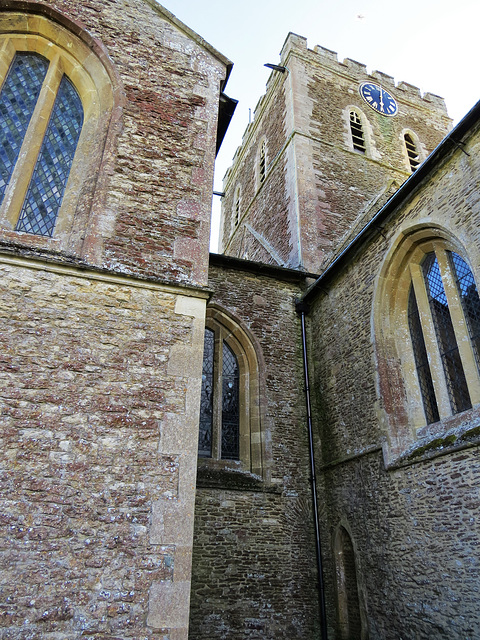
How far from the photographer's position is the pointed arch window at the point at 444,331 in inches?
232

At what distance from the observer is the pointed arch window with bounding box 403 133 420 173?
49.4 ft

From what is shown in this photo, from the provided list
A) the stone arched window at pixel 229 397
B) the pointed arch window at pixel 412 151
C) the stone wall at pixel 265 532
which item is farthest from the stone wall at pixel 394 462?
the pointed arch window at pixel 412 151

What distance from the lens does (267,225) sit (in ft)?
44.8

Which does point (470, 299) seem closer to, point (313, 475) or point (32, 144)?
point (313, 475)

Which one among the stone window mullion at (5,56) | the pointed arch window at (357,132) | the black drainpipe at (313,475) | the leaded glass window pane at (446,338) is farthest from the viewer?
the pointed arch window at (357,132)

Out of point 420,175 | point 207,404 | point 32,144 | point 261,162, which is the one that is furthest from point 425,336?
point 261,162

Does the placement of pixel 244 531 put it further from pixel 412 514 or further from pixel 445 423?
pixel 445 423

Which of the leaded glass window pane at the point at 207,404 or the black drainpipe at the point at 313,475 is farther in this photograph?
the leaded glass window pane at the point at 207,404

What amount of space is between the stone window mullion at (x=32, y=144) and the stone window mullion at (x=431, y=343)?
5377 mm

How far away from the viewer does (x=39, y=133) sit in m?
5.57

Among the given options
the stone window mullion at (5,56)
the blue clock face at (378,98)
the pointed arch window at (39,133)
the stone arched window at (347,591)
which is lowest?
the stone arched window at (347,591)

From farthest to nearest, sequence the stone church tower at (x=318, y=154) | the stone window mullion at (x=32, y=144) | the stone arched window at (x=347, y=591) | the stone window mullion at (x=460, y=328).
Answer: the stone church tower at (x=318, y=154), the stone arched window at (x=347, y=591), the stone window mullion at (x=460, y=328), the stone window mullion at (x=32, y=144)

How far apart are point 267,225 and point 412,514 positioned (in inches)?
374

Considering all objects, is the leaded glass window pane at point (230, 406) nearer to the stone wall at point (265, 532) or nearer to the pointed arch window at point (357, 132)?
the stone wall at point (265, 532)
